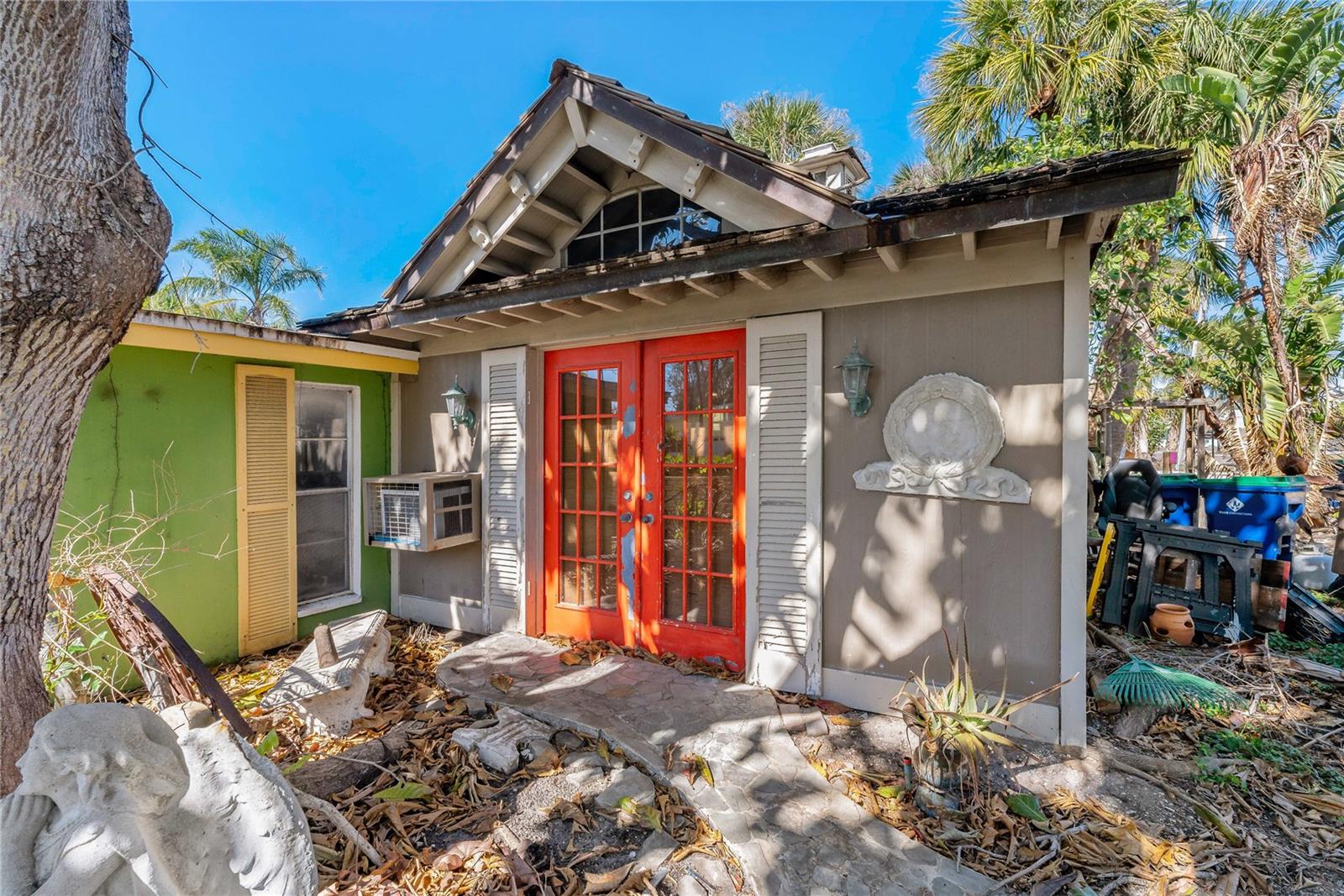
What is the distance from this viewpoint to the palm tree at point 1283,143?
22.2 ft

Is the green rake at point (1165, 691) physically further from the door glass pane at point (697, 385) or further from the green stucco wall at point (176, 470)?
the green stucco wall at point (176, 470)

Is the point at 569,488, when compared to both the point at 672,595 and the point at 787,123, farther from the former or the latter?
the point at 787,123

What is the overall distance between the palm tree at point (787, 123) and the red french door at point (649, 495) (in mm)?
10563

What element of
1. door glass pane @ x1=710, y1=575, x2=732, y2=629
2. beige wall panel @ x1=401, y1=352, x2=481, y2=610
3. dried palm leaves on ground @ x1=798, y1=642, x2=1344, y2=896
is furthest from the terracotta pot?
beige wall panel @ x1=401, y1=352, x2=481, y2=610

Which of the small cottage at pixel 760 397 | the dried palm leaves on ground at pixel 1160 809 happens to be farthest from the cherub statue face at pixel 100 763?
the small cottage at pixel 760 397

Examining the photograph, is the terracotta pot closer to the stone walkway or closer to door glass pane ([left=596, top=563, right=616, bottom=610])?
the stone walkway

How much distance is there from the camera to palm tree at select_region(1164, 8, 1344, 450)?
6.77 metres

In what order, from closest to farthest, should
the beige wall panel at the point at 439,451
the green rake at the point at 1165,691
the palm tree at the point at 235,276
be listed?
the green rake at the point at 1165,691, the beige wall panel at the point at 439,451, the palm tree at the point at 235,276

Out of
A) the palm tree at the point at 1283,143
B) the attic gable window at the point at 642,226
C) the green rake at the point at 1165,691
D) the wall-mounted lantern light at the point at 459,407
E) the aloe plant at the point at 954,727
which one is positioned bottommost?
the green rake at the point at 1165,691

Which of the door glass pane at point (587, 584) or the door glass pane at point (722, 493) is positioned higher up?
the door glass pane at point (722, 493)

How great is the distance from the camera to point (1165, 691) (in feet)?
10.7

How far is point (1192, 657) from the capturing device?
Answer: 13.4ft

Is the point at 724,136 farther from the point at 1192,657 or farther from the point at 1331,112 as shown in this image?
the point at 1331,112

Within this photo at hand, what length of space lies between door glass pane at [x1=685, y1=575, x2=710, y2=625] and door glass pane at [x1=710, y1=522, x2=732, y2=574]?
0.48ft
